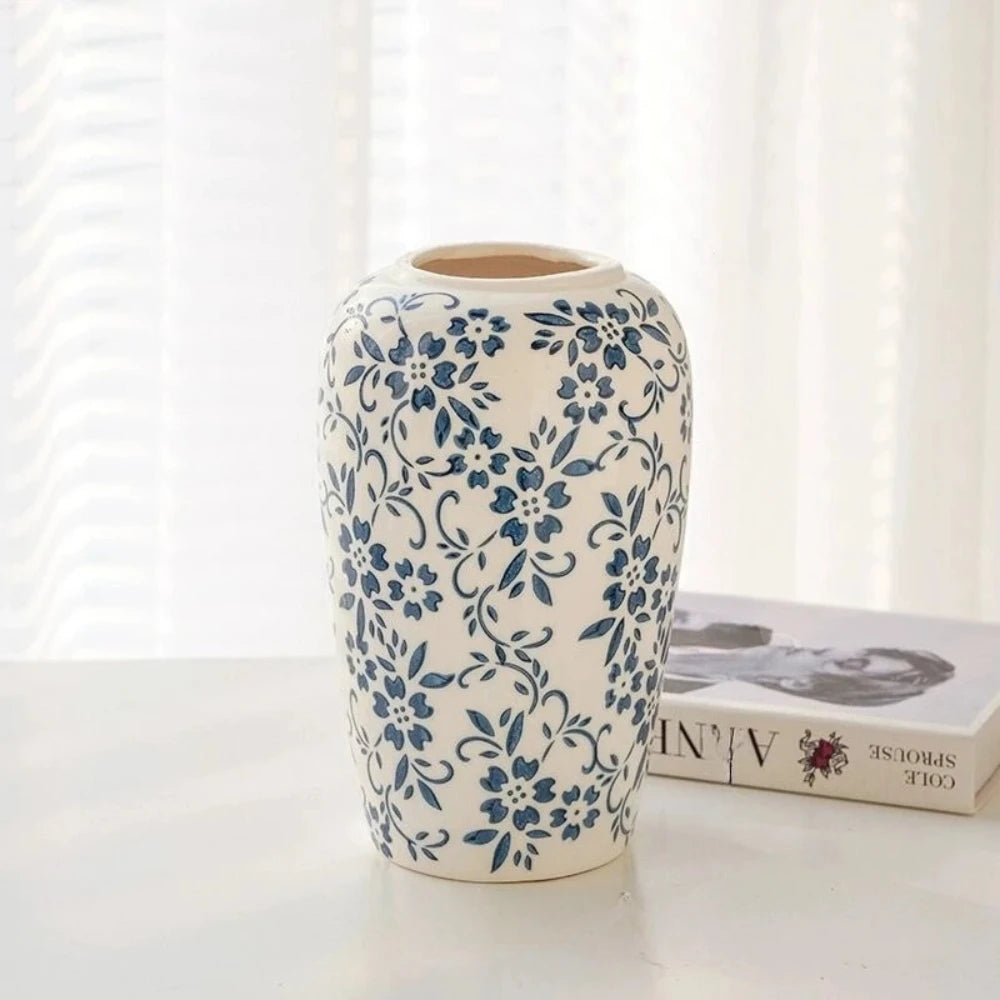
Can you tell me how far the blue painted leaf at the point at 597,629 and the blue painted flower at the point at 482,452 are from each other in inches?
2.6

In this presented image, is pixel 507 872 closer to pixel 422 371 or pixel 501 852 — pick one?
pixel 501 852

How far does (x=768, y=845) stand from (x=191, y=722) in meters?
0.29

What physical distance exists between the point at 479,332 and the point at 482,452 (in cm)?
4

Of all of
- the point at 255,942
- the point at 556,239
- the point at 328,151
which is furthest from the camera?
the point at 556,239

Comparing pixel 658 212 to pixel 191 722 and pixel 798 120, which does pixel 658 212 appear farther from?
pixel 191 722

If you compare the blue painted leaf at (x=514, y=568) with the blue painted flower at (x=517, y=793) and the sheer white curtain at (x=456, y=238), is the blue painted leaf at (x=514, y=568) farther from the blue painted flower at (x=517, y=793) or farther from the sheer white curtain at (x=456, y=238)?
the sheer white curtain at (x=456, y=238)

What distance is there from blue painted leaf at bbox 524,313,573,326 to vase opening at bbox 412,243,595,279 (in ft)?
0.25

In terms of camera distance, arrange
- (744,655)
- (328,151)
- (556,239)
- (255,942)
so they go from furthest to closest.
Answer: (556,239)
(328,151)
(744,655)
(255,942)

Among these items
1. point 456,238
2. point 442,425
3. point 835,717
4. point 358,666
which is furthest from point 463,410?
point 456,238

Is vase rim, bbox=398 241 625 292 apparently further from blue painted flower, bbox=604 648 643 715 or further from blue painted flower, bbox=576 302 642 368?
blue painted flower, bbox=604 648 643 715

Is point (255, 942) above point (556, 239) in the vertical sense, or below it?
below

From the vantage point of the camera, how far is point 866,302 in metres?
1.30

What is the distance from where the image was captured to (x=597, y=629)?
2.09ft

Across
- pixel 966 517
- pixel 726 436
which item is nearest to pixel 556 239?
pixel 726 436
